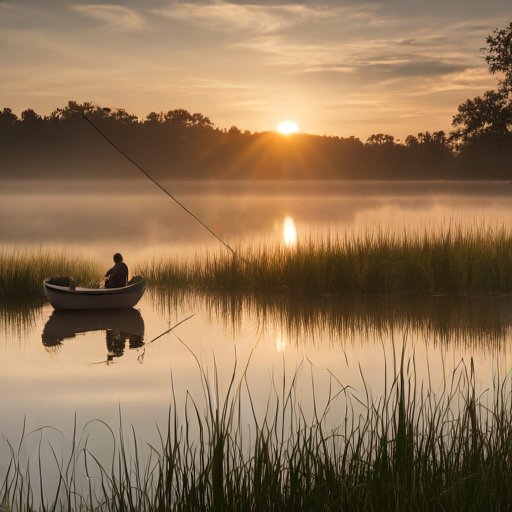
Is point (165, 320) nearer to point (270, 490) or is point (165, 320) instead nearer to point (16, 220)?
point (270, 490)

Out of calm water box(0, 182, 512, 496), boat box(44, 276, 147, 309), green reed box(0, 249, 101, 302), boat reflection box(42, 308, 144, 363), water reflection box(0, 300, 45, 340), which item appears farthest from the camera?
green reed box(0, 249, 101, 302)

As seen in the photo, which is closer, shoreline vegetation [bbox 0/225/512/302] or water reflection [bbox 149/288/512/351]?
water reflection [bbox 149/288/512/351]

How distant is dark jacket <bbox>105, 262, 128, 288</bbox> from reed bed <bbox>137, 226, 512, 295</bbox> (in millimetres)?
3424

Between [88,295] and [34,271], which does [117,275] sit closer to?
[88,295]

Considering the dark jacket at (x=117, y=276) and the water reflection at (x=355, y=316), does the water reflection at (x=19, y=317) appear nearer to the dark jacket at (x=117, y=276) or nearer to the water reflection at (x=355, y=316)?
the dark jacket at (x=117, y=276)

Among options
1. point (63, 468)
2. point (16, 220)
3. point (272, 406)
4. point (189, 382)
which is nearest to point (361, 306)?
point (189, 382)

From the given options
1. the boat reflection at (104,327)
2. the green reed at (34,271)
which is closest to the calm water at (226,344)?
the boat reflection at (104,327)

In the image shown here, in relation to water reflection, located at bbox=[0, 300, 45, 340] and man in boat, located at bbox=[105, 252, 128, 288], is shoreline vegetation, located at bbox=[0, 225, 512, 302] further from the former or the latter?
man in boat, located at bbox=[105, 252, 128, 288]

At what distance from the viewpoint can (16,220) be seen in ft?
181

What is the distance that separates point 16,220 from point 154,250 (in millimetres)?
36412

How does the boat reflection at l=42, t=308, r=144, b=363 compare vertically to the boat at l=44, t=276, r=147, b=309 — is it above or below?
below

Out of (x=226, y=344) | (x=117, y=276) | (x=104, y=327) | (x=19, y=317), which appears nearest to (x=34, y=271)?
(x=19, y=317)

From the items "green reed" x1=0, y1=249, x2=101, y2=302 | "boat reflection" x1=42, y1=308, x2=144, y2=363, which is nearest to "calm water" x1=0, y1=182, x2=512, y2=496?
"boat reflection" x1=42, y1=308, x2=144, y2=363

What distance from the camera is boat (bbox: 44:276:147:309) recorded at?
14391 millimetres
